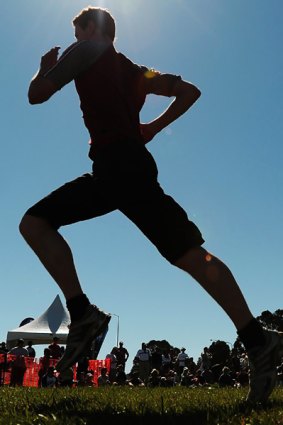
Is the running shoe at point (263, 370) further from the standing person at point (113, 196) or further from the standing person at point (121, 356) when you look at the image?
the standing person at point (121, 356)

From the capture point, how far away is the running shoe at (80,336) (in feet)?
9.84

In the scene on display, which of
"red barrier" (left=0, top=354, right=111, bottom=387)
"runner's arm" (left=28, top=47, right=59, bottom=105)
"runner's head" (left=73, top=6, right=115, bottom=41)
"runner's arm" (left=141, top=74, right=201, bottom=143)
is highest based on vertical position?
"runner's head" (left=73, top=6, right=115, bottom=41)

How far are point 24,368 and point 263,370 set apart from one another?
1206cm

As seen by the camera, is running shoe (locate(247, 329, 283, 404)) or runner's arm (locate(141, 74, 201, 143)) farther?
runner's arm (locate(141, 74, 201, 143))

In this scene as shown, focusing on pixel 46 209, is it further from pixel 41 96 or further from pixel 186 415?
pixel 186 415

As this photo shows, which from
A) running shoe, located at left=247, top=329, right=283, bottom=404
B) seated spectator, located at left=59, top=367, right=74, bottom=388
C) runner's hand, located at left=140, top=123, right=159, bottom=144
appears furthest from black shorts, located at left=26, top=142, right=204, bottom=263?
seated spectator, located at left=59, top=367, right=74, bottom=388

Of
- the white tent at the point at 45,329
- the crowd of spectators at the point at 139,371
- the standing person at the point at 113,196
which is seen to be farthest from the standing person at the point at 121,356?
the standing person at the point at 113,196

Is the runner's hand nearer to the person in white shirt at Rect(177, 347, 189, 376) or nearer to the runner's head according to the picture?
the runner's head

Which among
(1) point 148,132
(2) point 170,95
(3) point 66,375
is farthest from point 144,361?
(2) point 170,95

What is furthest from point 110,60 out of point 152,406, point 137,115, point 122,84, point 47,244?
point 152,406

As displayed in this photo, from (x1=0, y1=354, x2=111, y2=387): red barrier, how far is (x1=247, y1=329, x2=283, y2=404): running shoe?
37.1 feet

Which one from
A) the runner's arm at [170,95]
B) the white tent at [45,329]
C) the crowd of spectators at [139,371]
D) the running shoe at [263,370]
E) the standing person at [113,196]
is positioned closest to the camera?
the running shoe at [263,370]

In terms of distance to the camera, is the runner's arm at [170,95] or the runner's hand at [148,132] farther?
the runner's hand at [148,132]

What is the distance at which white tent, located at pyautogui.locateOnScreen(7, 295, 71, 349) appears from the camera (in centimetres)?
2644
